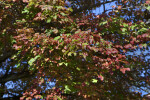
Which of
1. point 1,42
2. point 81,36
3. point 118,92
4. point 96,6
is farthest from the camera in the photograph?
point 96,6

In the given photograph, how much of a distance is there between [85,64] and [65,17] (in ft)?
4.16

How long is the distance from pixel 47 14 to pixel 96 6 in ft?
8.55

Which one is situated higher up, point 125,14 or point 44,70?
point 125,14

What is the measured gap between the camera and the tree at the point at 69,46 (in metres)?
3.73

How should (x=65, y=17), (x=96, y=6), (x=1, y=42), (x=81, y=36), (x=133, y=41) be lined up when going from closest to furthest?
1. (x=81, y=36)
2. (x=65, y=17)
3. (x=133, y=41)
4. (x=1, y=42)
5. (x=96, y=6)

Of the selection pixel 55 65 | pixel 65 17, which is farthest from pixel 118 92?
pixel 65 17

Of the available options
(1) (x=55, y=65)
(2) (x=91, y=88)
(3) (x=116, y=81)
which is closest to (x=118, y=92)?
(3) (x=116, y=81)

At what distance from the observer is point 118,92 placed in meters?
5.19

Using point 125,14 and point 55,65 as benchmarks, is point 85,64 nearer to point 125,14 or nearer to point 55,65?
point 55,65

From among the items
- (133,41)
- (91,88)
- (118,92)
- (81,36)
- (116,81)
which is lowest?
(118,92)

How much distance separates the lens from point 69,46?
349 cm

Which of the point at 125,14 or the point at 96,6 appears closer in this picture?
the point at 125,14

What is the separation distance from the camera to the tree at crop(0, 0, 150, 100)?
3730mm

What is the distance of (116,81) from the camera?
5.21 m
